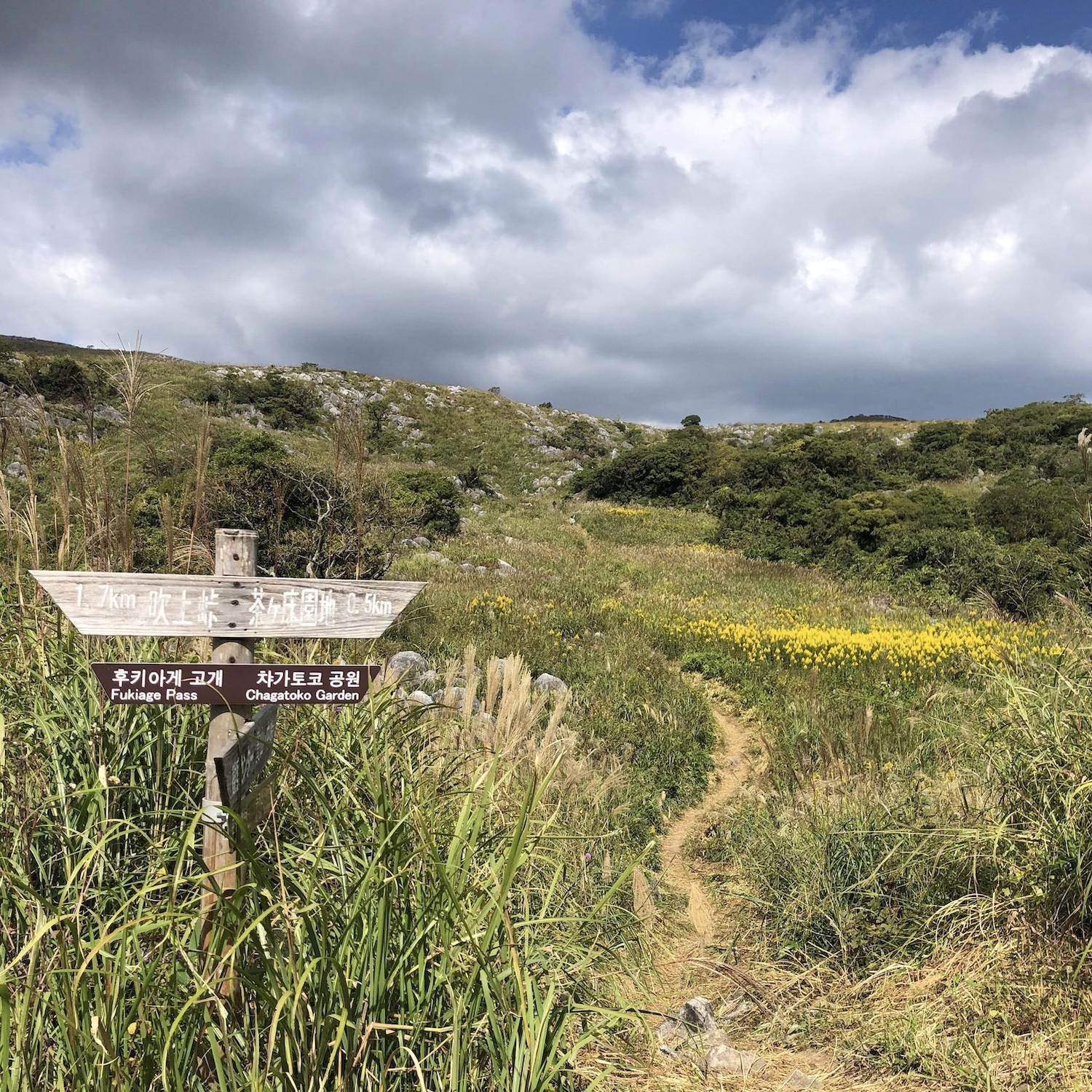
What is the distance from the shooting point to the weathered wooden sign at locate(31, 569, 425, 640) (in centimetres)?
249

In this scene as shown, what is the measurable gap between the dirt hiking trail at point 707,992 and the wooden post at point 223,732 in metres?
1.45

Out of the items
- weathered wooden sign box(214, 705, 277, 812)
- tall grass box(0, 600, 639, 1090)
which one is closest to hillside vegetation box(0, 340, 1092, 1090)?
tall grass box(0, 600, 639, 1090)

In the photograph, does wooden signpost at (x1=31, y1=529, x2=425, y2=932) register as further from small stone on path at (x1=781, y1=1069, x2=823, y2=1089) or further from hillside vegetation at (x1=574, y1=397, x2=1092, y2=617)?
hillside vegetation at (x1=574, y1=397, x2=1092, y2=617)

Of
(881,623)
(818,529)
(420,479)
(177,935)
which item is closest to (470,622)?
(881,623)

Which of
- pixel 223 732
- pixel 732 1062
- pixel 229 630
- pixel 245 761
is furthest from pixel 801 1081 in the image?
pixel 229 630

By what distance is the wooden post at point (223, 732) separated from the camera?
2111 millimetres

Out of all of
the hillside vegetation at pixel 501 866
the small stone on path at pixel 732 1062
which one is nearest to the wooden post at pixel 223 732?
the hillside vegetation at pixel 501 866

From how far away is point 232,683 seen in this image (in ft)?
7.97

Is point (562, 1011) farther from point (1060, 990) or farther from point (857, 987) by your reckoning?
point (1060, 990)

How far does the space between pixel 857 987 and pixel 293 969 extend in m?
2.61

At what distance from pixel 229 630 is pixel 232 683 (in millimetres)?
262

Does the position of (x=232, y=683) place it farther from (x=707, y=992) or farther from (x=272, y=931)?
(x=707, y=992)

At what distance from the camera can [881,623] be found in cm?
1153

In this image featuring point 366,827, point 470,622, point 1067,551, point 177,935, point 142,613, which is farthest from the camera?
point 1067,551
